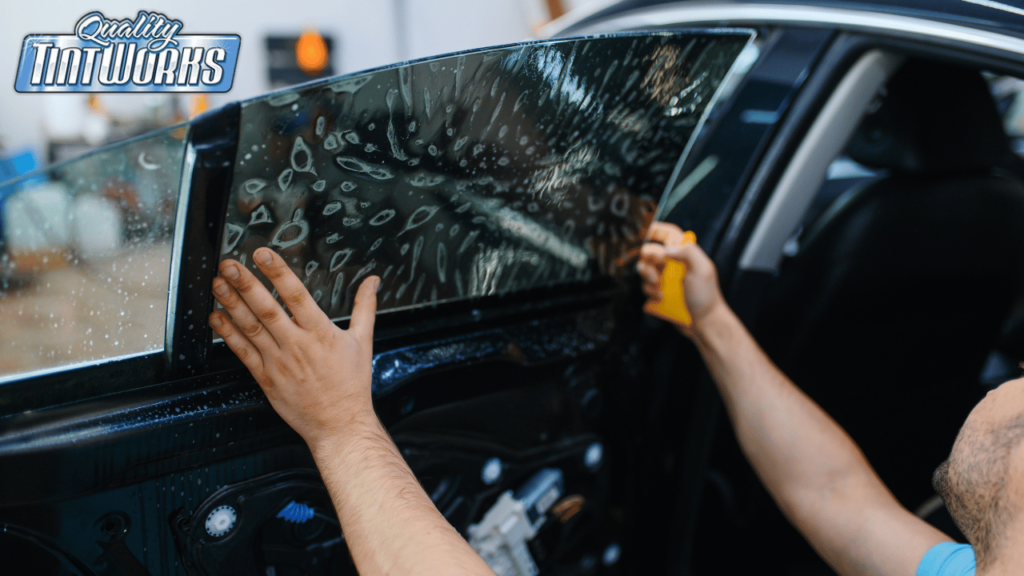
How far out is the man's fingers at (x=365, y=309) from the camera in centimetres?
89

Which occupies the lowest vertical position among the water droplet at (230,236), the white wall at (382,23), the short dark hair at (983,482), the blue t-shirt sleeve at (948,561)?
the blue t-shirt sleeve at (948,561)

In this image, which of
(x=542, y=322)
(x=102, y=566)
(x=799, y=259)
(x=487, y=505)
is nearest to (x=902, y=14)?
(x=799, y=259)

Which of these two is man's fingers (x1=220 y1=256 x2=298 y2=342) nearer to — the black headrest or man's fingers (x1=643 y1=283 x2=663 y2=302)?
man's fingers (x1=643 y1=283 x2=663 y2=302)

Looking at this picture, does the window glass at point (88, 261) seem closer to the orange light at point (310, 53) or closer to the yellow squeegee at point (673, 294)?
the yellow squeegee at point (673, 294)

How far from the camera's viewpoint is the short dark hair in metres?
0.78

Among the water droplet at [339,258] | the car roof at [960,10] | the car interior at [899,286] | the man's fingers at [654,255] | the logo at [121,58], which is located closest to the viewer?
the logo at [121,58]

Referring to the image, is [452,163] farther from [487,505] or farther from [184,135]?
[487,505]

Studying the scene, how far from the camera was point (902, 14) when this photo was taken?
1157 millimetres

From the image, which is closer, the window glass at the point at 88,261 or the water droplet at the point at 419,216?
the window glass at the point at 88,261

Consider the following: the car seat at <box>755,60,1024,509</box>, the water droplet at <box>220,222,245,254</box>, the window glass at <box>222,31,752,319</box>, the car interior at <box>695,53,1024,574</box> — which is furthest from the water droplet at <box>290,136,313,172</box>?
the car seat at <box>755,60,1024,509</box>

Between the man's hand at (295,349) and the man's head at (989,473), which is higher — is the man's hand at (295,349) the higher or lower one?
the higher one

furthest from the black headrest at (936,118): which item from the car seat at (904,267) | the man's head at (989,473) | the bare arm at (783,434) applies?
the man's head at (989,473)

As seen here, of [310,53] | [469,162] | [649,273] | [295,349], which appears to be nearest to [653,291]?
[649,273]

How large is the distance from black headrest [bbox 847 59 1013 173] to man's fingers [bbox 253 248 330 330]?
141 cm
